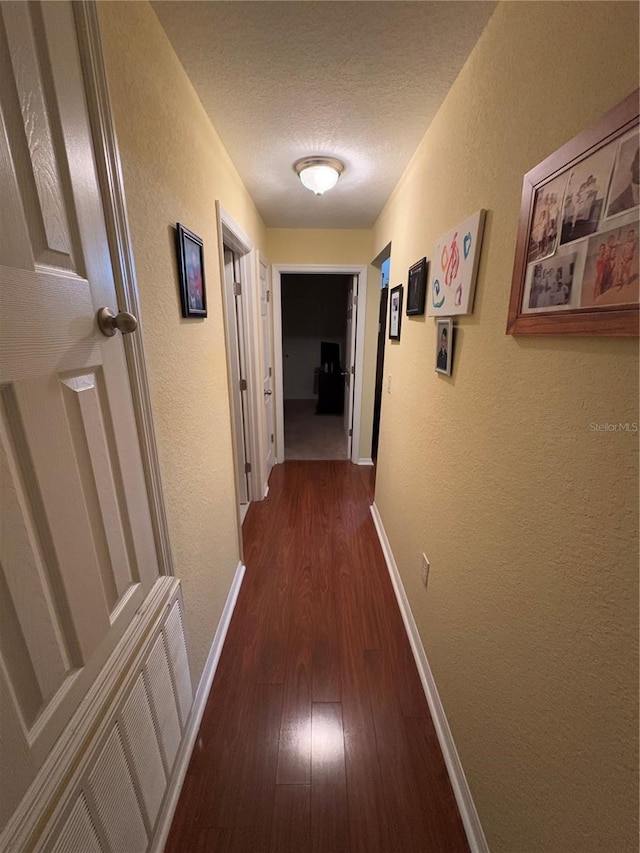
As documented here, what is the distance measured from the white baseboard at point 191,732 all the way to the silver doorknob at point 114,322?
1.31 m

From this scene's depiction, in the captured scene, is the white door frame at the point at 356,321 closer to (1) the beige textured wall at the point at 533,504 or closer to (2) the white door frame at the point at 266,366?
(2) the white door frame at the point at 266,366

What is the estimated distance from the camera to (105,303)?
0.67 meters

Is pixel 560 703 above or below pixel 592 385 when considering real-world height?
below

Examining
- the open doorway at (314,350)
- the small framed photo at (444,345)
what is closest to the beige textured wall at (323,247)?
the small framed photo at (444,345)

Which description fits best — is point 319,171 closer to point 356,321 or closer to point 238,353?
point 238,353

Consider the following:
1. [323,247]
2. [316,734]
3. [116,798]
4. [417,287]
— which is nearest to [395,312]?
[417,287]

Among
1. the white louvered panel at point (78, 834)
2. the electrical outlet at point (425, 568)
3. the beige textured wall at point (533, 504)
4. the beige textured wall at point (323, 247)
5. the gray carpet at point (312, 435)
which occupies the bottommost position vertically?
the gray carpet at point (312, 435)


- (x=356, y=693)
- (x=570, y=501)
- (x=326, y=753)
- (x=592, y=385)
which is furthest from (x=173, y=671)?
(x=592, y=385)

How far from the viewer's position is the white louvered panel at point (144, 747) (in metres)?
0.73

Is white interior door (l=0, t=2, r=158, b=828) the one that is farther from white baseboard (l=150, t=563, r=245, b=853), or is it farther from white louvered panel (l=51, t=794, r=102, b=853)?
white baseboard (l=150, t=563, r=245, b=853)

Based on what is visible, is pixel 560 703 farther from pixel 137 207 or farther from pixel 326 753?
pixel 137 207

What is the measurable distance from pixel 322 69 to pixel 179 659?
197cm

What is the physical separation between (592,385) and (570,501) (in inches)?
8.9

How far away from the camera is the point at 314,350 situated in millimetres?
6344
